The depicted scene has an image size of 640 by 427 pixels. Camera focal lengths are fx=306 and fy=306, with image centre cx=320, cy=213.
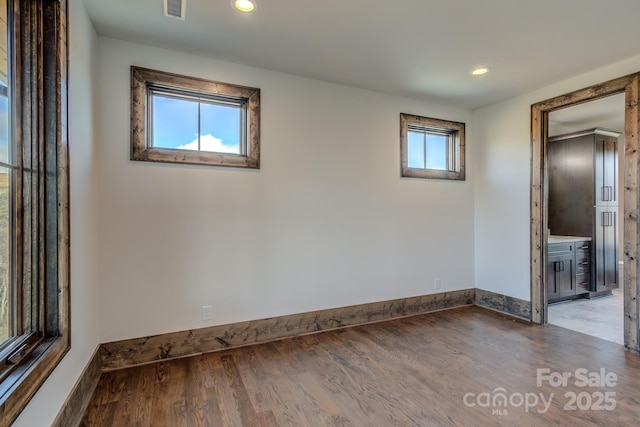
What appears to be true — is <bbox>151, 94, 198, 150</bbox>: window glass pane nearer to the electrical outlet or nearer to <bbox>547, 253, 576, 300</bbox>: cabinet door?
the electrical outlet

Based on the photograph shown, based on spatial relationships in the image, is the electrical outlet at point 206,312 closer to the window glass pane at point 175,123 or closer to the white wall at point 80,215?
the white wall at point 80,215

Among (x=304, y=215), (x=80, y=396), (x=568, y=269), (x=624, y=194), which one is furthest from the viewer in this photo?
(x=568, y=269)

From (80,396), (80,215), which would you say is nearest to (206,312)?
(80,396)

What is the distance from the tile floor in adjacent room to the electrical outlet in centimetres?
375

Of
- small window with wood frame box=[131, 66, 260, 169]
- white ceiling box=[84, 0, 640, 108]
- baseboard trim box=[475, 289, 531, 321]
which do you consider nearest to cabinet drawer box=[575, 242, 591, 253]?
baseboard trim box=[475, 289, 531, 321]

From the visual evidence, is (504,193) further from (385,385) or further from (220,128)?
(220,128)

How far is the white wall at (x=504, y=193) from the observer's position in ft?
12.0

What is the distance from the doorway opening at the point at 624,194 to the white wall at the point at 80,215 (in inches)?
169

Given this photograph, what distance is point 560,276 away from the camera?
4.18 metres

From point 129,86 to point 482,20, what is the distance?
280cm

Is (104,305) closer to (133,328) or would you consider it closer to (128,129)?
(133,328)

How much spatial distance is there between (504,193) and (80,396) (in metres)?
4.57

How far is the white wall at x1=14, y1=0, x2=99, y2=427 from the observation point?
5.72ft

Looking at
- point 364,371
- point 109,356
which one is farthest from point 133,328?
point 364,371
